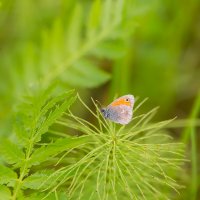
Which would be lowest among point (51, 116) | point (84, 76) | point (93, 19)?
point (51, 116)

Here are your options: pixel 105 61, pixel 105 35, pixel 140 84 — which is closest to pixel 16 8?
pixel 105 61

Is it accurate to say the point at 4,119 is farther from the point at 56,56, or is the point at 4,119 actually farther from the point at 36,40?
the point at 36,40

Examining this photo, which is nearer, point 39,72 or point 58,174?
point 58,174

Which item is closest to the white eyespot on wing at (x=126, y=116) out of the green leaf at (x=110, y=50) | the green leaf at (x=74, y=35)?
the green leaf at (x=110, y=50)

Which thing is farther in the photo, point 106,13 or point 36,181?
point 106,13

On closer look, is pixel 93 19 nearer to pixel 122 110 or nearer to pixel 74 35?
pixel 74 35

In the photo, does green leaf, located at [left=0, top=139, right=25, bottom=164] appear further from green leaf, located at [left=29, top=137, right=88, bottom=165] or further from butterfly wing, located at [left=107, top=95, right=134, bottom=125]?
butterfly wing, located at [left=107, top=95, right=134, bottom=125]

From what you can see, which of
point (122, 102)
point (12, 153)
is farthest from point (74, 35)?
point (12, 153)
